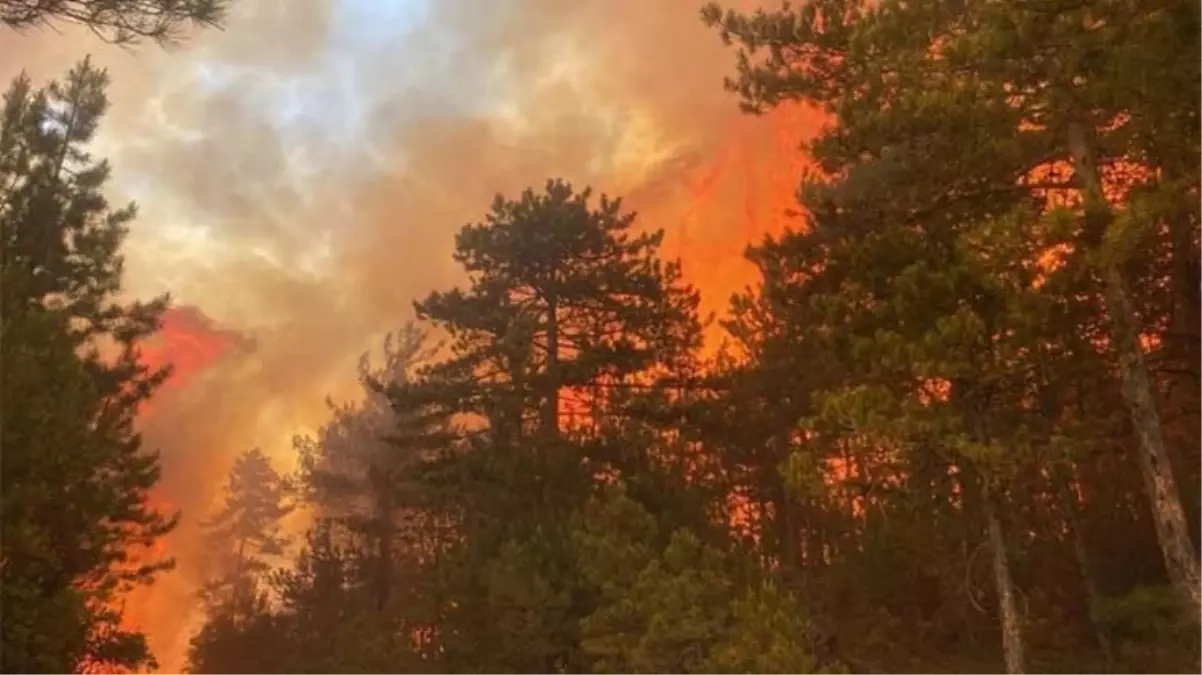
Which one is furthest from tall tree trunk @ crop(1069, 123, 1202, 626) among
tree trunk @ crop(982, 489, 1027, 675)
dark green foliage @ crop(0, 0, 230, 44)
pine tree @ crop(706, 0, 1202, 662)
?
dark green foliage @ crop(0, 0, 230, 44)

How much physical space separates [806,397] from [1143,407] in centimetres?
979

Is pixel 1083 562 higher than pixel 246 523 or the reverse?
the reverse

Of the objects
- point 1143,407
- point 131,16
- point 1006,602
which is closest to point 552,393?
point 1006,602

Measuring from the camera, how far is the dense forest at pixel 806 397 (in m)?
9.02

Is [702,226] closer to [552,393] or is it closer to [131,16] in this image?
[552,393]

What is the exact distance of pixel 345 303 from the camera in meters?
39.2

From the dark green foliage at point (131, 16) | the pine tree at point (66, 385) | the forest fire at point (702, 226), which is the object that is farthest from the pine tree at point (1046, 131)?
the forest fire at point (702, 226)

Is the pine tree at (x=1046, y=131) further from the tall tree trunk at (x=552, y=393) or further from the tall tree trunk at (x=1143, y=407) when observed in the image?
the tall tree trunk at (x=552, y=393)

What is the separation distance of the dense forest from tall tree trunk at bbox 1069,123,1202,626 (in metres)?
0.03

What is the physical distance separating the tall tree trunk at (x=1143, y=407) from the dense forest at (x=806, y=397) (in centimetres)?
3

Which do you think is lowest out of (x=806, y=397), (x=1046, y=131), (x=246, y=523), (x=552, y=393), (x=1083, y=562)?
(x=1083, y=562)

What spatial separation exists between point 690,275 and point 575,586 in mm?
16842

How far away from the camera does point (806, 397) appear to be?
1892 cm

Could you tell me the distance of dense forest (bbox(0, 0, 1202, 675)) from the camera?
355 inches
